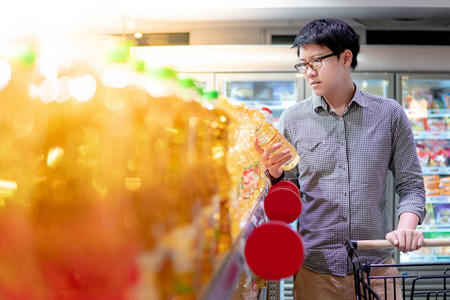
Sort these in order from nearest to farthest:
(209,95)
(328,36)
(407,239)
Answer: (209,95) → (407,239) → (328,36)

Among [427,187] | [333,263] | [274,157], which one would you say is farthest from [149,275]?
[427,187]

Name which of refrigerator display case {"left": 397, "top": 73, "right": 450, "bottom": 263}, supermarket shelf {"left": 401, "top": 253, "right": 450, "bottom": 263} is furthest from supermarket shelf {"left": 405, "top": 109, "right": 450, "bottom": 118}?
supermarket shelf {"left": 401, "top": 253, "right": 450, "bottom": 263}

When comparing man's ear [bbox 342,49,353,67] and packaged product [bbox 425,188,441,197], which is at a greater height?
man's ear [bbox 342,49,353,67]

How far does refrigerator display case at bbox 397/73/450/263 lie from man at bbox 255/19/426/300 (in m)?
1.92

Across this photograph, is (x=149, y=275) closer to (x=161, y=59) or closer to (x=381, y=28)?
(x=161, y=59)

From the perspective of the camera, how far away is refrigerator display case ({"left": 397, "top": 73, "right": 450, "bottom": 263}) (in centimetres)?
347

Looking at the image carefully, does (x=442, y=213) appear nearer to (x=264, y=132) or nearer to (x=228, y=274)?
(x=264, y=132)

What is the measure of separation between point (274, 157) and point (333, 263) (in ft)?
2.05

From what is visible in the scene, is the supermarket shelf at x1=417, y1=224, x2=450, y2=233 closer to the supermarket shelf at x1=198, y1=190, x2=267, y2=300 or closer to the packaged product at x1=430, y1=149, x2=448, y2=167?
the packaged product at x1=430, y1=149, x2=448, y2=167

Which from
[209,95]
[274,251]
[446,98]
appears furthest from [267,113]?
[446,98]

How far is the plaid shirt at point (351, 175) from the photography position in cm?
167

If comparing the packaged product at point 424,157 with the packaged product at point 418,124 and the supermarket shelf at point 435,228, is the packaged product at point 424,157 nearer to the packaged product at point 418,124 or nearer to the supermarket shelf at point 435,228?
the packaged product at point 418,124

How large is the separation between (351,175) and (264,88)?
2.12 meters

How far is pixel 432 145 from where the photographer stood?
141 inches
